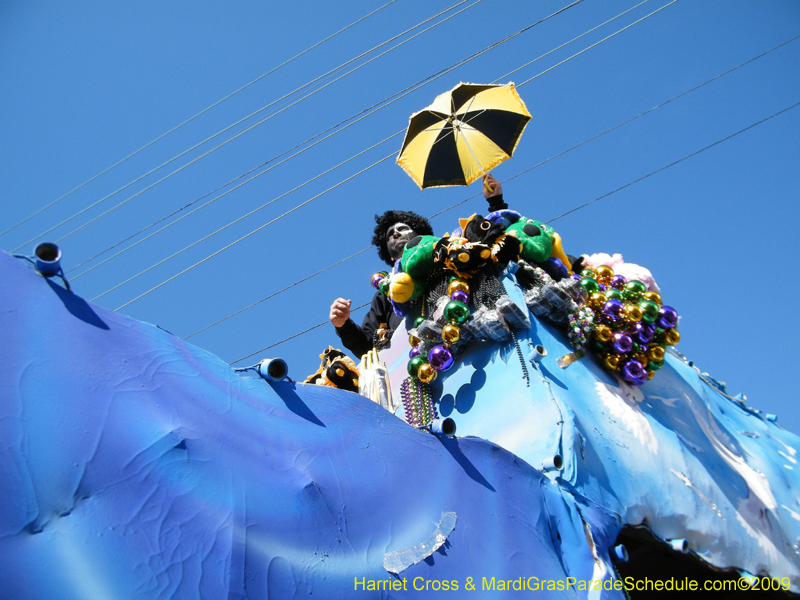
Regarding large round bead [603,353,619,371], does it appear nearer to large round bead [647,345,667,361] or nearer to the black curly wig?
large round bead [647,345,667,361]

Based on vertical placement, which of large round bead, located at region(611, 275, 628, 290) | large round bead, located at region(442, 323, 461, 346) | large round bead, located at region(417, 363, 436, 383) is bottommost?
large round bead, located at region(611, 275, 628, 290)

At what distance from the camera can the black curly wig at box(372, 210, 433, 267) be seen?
5.19m

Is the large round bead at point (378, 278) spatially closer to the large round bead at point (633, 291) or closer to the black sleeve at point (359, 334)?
the black sleeve at point (359, 334)

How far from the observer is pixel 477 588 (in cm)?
220

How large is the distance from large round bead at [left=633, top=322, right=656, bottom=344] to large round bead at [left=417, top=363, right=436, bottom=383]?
1.19 meters

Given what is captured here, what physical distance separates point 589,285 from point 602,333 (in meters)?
0.36

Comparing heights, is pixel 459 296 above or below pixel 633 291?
above

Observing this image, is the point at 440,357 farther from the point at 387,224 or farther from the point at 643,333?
the point at 387,224

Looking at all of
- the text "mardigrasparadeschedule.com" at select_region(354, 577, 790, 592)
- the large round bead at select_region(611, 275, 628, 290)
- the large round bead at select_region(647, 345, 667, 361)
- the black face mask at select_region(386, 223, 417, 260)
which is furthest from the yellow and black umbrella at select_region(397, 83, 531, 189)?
the text "mardigrasparadeschedule.com" at select_region(354, 577, 790, 592)

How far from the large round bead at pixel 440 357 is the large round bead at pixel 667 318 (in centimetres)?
135

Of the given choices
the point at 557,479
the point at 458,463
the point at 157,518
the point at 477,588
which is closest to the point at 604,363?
the point at 557,479

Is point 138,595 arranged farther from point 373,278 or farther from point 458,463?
point 373,278

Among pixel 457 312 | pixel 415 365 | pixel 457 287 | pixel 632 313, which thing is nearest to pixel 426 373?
pixel 415 365

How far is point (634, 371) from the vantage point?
352cm
